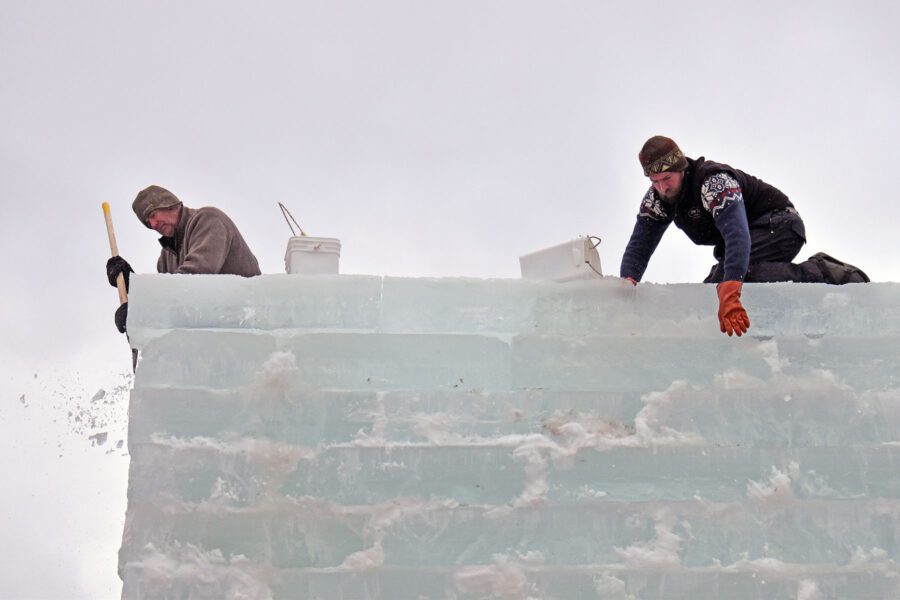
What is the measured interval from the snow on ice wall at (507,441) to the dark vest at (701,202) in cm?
51

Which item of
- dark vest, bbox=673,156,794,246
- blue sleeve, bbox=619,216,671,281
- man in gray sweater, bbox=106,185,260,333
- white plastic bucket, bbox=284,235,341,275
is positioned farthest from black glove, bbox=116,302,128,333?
dark vest, bbox=673,156,794,246

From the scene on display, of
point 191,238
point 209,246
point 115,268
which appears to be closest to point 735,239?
point 209,246

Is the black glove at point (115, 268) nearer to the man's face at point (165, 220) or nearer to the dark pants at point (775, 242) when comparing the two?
the man's face at point (165, 220)

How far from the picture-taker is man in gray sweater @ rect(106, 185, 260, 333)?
4.60m

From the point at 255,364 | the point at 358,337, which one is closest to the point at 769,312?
the point at 358,337

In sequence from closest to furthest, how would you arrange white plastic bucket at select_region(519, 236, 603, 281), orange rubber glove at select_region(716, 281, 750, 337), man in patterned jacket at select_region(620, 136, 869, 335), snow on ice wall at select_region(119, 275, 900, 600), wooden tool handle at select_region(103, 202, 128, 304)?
snow on ice wall at select_region(119, 275, 900, 600) < orange rubber glove at select_region(716, 281, 750, 337) < white plastic bucket at select_region(519, 236, 603, 281) < man in patterned jacket at select_region(620, 136, 869, 335) < wooden tool handle at select_region(103, 202, 128, 304)

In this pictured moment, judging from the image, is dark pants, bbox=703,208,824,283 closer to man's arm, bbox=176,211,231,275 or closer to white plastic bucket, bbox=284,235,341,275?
white plastic bucket, bbox=284,235,341,275

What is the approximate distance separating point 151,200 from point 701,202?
106 inches

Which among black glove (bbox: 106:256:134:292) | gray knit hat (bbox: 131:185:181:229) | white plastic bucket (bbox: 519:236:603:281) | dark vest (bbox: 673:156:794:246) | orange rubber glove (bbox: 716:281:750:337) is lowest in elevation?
orange rubber glove (bbox: 716:281:750:337)

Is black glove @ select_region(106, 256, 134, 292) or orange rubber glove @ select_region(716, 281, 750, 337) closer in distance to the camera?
orange rubber glove @ select_region(716, 281, 750, 337)

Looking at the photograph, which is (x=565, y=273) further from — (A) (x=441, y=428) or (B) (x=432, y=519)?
(B) (x=432, y=519)

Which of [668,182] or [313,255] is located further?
[313,255]

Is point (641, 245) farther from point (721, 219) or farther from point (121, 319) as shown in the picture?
point (121, 319)

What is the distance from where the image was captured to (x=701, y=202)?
435cm
